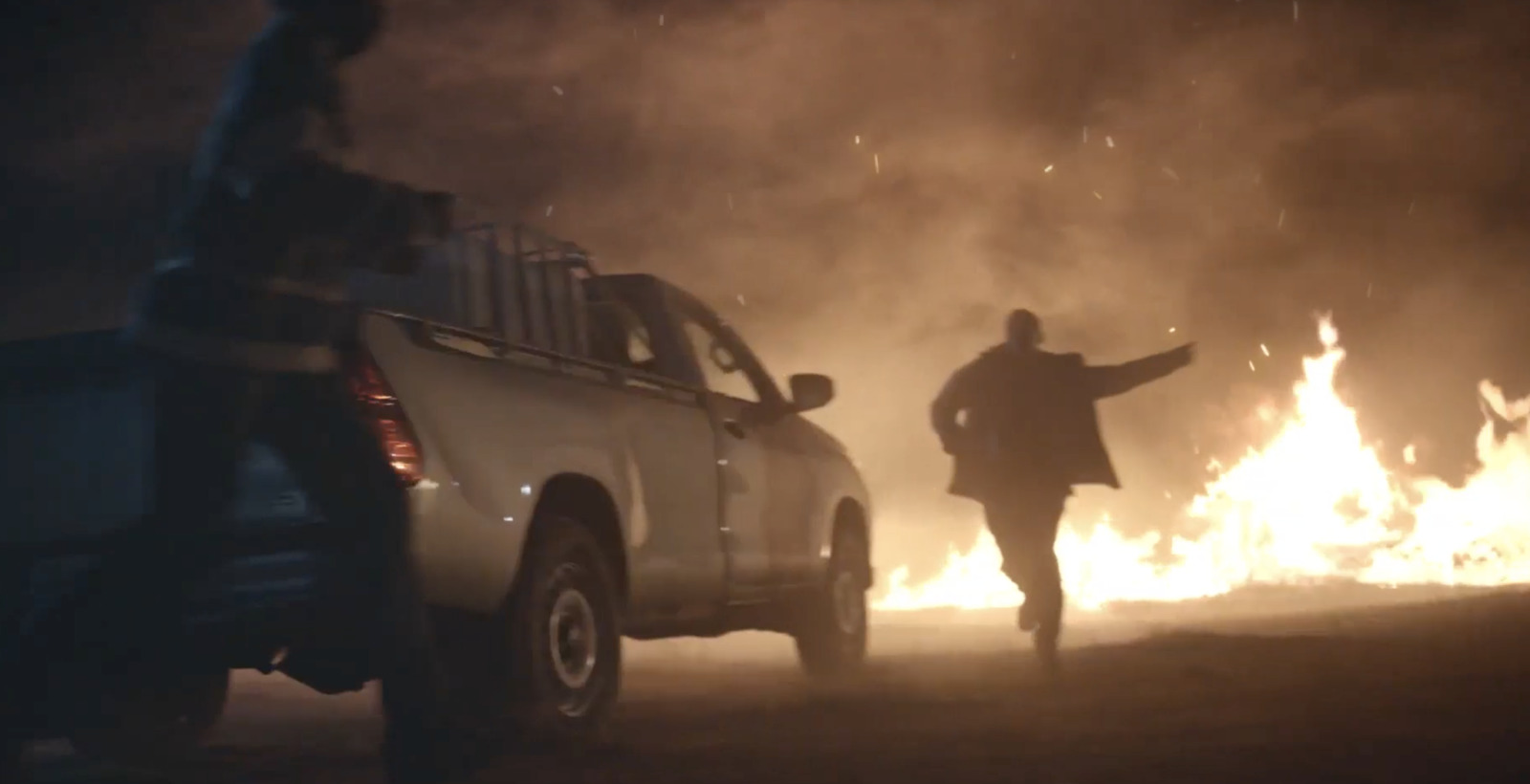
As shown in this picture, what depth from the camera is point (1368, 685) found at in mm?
8438

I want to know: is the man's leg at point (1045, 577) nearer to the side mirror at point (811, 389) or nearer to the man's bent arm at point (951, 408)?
the man's bent arm at point (951, 408)

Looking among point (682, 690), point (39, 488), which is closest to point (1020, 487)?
point (682, 690)

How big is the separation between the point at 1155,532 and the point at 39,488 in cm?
2109

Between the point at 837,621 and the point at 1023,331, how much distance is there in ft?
6.34

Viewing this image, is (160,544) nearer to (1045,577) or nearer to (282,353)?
(282,353)

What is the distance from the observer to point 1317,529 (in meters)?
24.7

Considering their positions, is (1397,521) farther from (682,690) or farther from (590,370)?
(590,370)

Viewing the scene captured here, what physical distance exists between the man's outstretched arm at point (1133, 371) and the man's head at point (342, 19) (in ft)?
19.9

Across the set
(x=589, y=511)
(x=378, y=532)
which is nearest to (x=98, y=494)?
(x=378, y=532)

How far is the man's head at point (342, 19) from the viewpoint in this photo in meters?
5.16

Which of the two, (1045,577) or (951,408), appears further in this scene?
(951,408)

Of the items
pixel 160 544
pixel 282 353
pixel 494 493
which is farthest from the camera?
pixel 494 493

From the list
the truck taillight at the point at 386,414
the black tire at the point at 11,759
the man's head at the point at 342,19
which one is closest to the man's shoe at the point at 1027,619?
the truck taillight at the point at 386,414

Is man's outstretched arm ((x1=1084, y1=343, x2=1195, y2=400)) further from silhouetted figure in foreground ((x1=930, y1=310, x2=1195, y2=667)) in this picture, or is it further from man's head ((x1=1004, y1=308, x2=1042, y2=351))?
man's head ((x1=1004, y1=308, x2=1042, y2=351))
